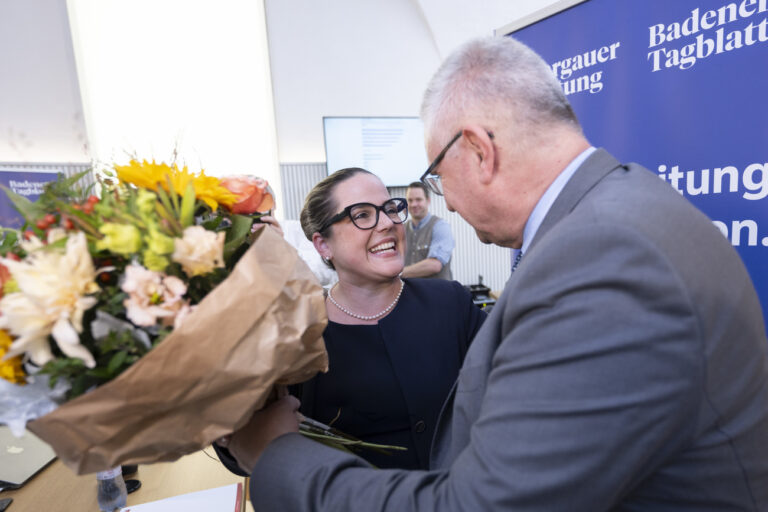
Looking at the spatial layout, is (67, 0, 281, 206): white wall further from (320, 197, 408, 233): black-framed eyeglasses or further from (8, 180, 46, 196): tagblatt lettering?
(320, 197, 408, 233): black-framed eyeglasses

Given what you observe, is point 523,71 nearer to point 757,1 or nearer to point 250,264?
point 250,264

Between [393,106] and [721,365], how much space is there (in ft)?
19.7

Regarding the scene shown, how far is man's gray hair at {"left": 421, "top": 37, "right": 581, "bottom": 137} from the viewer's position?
876 mm

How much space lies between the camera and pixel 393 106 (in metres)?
6.20

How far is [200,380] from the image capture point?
653 millimetres

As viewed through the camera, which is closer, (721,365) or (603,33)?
(721,365)

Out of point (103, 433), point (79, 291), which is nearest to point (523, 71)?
point (79, 291)

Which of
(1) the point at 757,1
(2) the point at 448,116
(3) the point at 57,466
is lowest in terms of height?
(3) the point at 57,466

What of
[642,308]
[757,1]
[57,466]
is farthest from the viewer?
[57,466]

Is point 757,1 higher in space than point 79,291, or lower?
higher

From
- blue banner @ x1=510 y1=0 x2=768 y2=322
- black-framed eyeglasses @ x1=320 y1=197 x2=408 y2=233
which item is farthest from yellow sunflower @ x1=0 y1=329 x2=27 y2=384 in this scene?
blue banner @ x1=510 y1=0 x2=768 y2=322

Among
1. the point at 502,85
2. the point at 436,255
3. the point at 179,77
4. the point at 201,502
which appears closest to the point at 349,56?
the point at 179,77

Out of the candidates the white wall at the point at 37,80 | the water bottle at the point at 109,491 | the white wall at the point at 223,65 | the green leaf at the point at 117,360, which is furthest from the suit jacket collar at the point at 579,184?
the white wall at the point at 37,80

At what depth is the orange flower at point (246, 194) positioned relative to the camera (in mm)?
854
